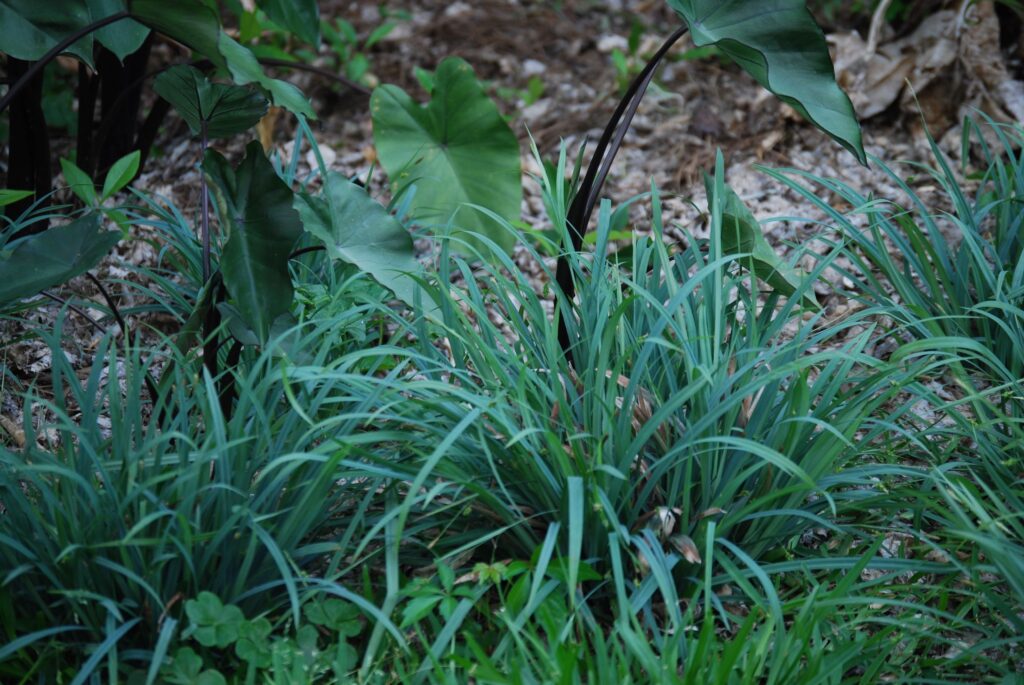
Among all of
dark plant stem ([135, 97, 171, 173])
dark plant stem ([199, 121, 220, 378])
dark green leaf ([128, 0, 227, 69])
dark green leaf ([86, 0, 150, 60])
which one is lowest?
dark plant stem ([199, 121, 220, 378])

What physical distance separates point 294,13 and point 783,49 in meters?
1.21

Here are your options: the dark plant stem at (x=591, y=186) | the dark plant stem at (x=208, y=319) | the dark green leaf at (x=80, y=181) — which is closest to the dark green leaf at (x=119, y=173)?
the dark green leaf at (x=80, y=181)

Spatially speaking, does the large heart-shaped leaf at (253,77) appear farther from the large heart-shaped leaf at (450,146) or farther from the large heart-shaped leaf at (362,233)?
the large heart-shaped leaf at (450,146)

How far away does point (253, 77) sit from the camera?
1.38 meters

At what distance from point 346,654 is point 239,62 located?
91 cm

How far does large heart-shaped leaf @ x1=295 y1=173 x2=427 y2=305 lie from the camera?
1.65 meters

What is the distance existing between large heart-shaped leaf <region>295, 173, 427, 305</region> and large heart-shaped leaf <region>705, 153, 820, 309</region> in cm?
60

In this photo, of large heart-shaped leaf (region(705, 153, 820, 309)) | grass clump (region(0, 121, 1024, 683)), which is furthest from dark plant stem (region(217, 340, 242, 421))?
large heart-shaped leaf (region(705, 153, 820, 309))

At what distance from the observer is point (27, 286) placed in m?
1.46

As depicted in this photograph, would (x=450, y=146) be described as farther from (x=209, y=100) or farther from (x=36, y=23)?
(x=36, y=23)

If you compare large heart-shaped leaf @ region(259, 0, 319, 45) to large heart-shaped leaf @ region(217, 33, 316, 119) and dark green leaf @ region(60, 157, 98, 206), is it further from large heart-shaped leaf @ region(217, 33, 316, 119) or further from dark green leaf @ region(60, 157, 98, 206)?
large heart-shaped leaf @ region(217, 33, 316, 119)

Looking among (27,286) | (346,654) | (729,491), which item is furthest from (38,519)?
(729,491)

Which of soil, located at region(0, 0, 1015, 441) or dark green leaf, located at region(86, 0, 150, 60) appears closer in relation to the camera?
dark green leaf, located at region(86, 0, 150, 60)

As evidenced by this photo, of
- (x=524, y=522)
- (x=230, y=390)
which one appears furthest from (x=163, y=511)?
(x=524, y=522)
